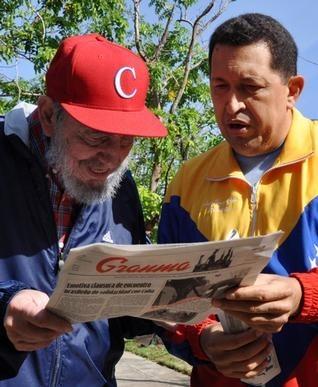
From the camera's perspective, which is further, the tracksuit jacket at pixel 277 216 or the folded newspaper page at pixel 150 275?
the tracksuit jacket at pixel 277 216

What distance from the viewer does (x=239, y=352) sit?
1799 millimetres

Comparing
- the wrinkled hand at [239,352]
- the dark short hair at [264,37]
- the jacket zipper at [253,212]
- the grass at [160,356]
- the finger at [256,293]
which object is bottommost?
the grass at [160,356]

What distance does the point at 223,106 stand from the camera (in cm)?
205

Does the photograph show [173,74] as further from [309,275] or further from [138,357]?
[309,275]

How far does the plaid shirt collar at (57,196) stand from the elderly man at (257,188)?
0.32m

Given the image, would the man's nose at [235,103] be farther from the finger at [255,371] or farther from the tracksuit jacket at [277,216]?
the finger at [255,371]

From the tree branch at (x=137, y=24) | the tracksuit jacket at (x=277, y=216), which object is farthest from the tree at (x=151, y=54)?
the tracksuit jacket at (x=277, y=216)

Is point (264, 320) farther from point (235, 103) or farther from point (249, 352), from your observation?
point (235, 103)

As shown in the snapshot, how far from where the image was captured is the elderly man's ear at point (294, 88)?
209cm

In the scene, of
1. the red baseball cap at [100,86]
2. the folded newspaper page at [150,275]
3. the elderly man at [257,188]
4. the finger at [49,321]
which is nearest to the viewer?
the folded newspaper page at [150,275]

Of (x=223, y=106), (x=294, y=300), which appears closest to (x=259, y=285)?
(x=294, y=300)

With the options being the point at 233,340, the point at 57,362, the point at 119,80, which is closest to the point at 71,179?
the point at 119,80

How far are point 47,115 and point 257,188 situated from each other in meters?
0.73

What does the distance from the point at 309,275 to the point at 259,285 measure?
0.21 m
